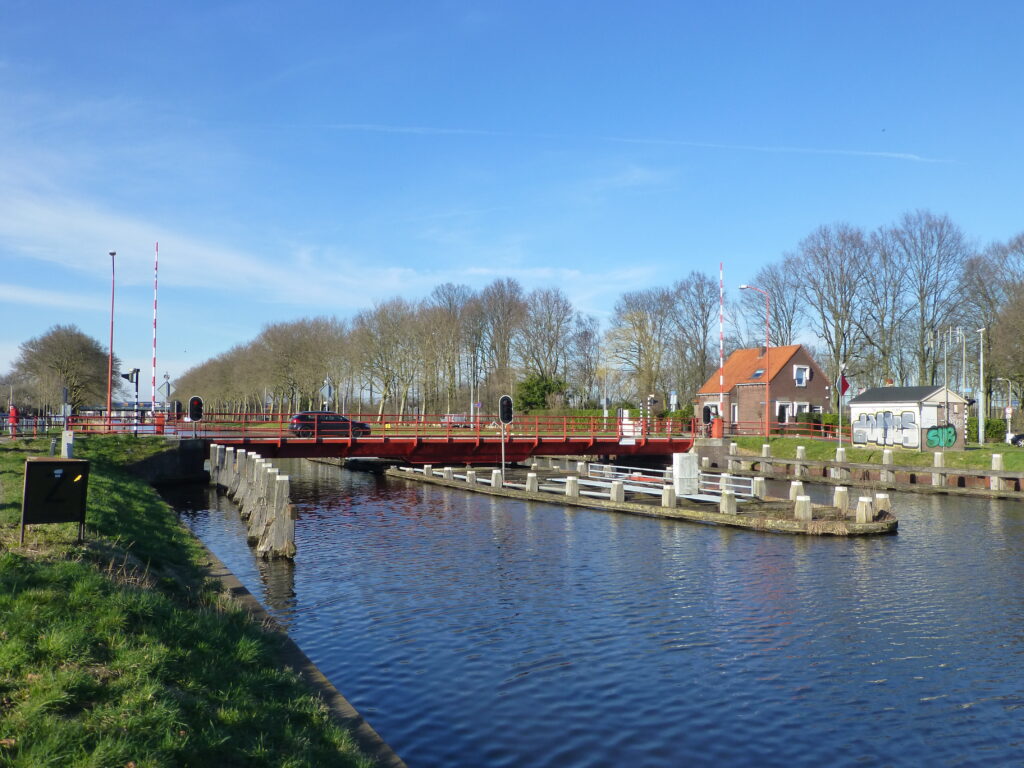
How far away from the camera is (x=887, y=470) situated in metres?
33.3

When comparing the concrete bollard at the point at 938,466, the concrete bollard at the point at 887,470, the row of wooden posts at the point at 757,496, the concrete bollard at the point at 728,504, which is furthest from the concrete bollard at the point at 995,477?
the concrete bollard at the point at 728,504

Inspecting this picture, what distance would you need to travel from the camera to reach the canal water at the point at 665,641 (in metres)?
8.20

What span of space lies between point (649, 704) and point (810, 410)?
60.5m

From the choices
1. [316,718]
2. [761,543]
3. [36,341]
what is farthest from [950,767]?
[36,341]

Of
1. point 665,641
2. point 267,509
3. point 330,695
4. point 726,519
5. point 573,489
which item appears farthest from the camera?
point 573,489

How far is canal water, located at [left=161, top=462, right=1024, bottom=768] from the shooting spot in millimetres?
8195

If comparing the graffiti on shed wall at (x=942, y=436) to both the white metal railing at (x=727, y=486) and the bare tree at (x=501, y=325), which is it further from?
the bare tree at (x=501, y=325)

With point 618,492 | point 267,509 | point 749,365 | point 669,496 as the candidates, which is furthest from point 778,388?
point 267,509

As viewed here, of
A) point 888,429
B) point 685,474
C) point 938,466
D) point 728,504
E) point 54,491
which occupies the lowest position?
point 728,504

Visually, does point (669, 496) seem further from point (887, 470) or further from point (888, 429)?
point (888, 429)

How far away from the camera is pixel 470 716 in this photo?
28.5 ft

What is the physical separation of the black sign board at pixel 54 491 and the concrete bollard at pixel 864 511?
57.8ft

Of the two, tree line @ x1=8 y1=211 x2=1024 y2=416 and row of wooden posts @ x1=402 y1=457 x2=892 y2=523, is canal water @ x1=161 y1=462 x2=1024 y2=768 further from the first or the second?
tree line @ x1=8 y1=211 x2=1024 y2=416

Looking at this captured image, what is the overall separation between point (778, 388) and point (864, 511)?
44545mm
